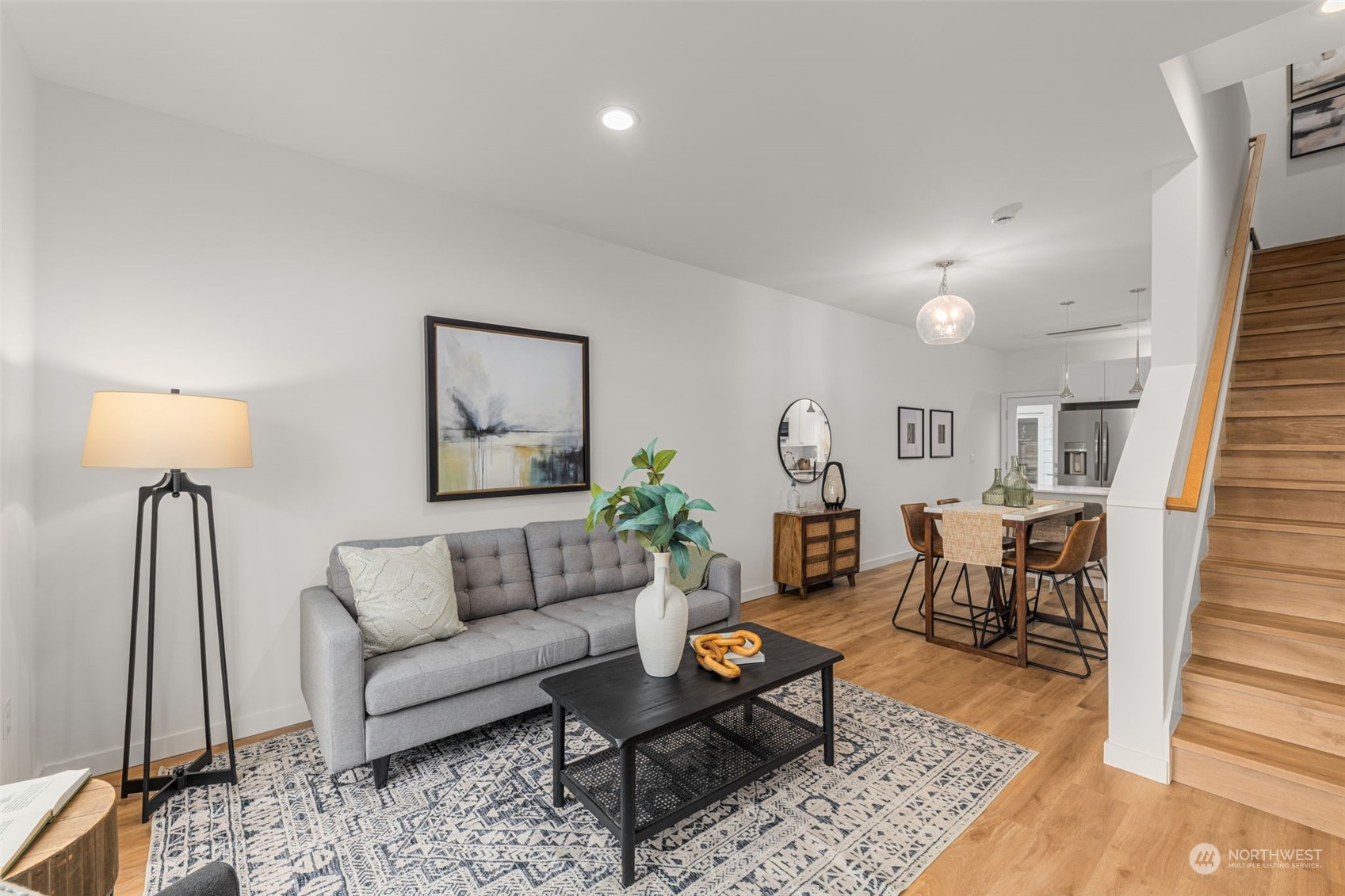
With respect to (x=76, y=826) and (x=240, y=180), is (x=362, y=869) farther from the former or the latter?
(x=240, y=180)

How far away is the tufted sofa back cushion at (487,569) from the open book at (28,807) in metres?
1.43

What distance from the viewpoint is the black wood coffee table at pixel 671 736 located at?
178cm

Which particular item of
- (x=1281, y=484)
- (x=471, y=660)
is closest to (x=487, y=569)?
(x=471, y=660)

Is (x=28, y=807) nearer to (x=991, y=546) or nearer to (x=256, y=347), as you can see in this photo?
(x=256, y=347)

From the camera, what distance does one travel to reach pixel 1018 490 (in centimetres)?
394

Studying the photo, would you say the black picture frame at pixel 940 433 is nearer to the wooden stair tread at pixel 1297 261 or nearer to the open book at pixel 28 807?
the wooden stair tread at pixel 1297 261

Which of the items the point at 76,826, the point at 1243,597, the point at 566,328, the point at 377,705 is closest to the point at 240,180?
the point at 566,328

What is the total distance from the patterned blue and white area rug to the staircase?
28.5 inches

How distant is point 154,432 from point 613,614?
77.1 inches

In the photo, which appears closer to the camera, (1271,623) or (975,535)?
(1271,623)

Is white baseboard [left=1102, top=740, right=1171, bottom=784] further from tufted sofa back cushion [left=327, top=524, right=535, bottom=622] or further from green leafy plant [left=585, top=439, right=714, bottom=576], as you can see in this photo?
tufted sofa back cushion [left=327, top=524, right=535, bottom=622]

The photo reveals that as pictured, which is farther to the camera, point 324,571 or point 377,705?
point 324,571

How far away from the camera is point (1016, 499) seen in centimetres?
395

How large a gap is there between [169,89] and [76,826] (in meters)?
2.54
